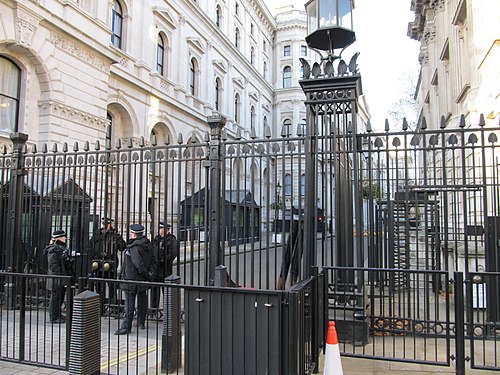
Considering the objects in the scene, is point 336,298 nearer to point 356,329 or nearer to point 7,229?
point 356,329

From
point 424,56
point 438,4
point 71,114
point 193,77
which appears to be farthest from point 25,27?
point 424,56

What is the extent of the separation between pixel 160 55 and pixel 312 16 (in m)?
21.9

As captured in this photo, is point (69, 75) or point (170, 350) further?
point (69, 75)

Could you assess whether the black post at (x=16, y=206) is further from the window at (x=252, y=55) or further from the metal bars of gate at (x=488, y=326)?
the window at (x=252, y=55)

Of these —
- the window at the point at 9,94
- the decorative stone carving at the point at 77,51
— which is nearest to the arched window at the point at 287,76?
the decorative stone carving at the point at 77,51

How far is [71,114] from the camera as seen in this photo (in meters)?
16.7

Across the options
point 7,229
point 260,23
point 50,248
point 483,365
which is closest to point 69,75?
point 7,229

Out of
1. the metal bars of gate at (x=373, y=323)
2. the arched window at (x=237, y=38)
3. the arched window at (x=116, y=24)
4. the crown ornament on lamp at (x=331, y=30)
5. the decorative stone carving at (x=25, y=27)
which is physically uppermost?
the arched window at (x=237, y=38)

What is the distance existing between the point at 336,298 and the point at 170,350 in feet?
8.18

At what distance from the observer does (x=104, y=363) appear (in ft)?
18.3

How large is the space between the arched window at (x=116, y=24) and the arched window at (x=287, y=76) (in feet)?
108

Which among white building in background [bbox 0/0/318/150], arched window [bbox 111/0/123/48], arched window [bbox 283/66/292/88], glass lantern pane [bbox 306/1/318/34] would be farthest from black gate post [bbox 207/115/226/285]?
arched window [bbox 283/66/292/88]

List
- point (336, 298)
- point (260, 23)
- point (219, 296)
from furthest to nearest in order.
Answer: point (260, 23) → point (336, 298) → point (219, 296)

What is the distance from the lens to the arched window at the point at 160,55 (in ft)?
85.7
